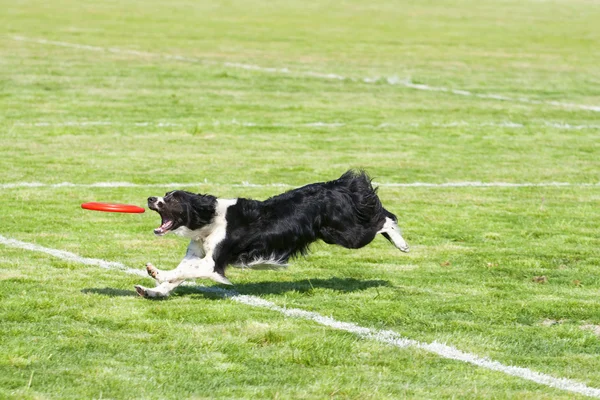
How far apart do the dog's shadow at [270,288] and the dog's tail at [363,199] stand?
533 millimetres

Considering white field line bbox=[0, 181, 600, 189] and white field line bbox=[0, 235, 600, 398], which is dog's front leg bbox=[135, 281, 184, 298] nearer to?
white field line bbox=[0, 235, 600, 398]

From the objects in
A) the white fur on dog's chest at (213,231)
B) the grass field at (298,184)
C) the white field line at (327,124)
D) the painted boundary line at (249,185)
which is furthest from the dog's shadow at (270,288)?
the white field line at (327,124)

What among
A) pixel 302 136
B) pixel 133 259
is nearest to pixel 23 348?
pixel 133 259

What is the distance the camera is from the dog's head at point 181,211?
8.42 meters

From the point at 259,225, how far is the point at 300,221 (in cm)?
36

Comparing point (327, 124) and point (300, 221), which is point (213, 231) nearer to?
point (300, 221)

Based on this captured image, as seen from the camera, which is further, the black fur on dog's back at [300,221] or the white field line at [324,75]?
the white field line at [324,75]

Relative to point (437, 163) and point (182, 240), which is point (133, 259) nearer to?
point (182, 240)

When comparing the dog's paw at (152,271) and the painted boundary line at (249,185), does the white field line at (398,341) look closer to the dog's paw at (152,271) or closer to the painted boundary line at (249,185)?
the dog's paw at (152,271)

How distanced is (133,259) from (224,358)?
3.48 metres

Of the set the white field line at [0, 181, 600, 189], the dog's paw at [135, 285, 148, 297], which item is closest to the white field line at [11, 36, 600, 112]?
the white field line at [0, 181, 600, 189]

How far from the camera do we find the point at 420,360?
23.3 ft

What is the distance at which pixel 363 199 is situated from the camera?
30.8 ft

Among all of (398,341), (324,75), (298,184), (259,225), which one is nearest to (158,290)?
(259,225)
